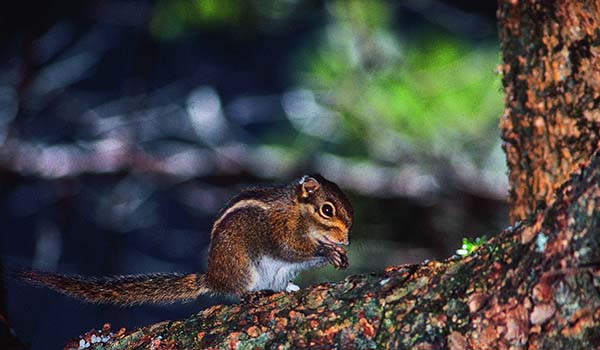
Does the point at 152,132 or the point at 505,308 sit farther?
the point at 152,132

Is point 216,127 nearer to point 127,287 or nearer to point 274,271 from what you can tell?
point 274,271

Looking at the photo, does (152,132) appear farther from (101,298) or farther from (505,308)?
(505,308)

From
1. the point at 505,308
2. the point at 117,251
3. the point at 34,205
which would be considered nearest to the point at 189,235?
the point at 117,251

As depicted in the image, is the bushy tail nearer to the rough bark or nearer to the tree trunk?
the tree trunk

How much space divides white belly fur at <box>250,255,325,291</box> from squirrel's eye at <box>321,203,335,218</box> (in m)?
0.14

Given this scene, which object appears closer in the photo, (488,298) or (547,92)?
(488,298)

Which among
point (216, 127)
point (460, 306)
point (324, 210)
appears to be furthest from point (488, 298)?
point (216, 127)

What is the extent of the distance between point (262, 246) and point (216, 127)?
7.05 feet

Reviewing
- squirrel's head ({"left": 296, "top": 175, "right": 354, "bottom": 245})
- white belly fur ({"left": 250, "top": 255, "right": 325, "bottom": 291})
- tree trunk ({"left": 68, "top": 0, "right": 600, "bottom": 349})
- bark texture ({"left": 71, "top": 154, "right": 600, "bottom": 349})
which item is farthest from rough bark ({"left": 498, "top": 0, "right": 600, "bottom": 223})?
Answer: bark texture ({"left": 71, "top": 154, "right": 600, "bottom": 349})

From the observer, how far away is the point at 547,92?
252 centimetres

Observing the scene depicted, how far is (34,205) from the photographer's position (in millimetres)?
4699

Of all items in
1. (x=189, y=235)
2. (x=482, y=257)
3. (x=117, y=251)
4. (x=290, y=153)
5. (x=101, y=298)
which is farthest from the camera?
(x=189, y=235)

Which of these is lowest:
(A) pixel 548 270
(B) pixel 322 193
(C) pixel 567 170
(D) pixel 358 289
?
(D) pixel 358 289

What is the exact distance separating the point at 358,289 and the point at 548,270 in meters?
0.44
